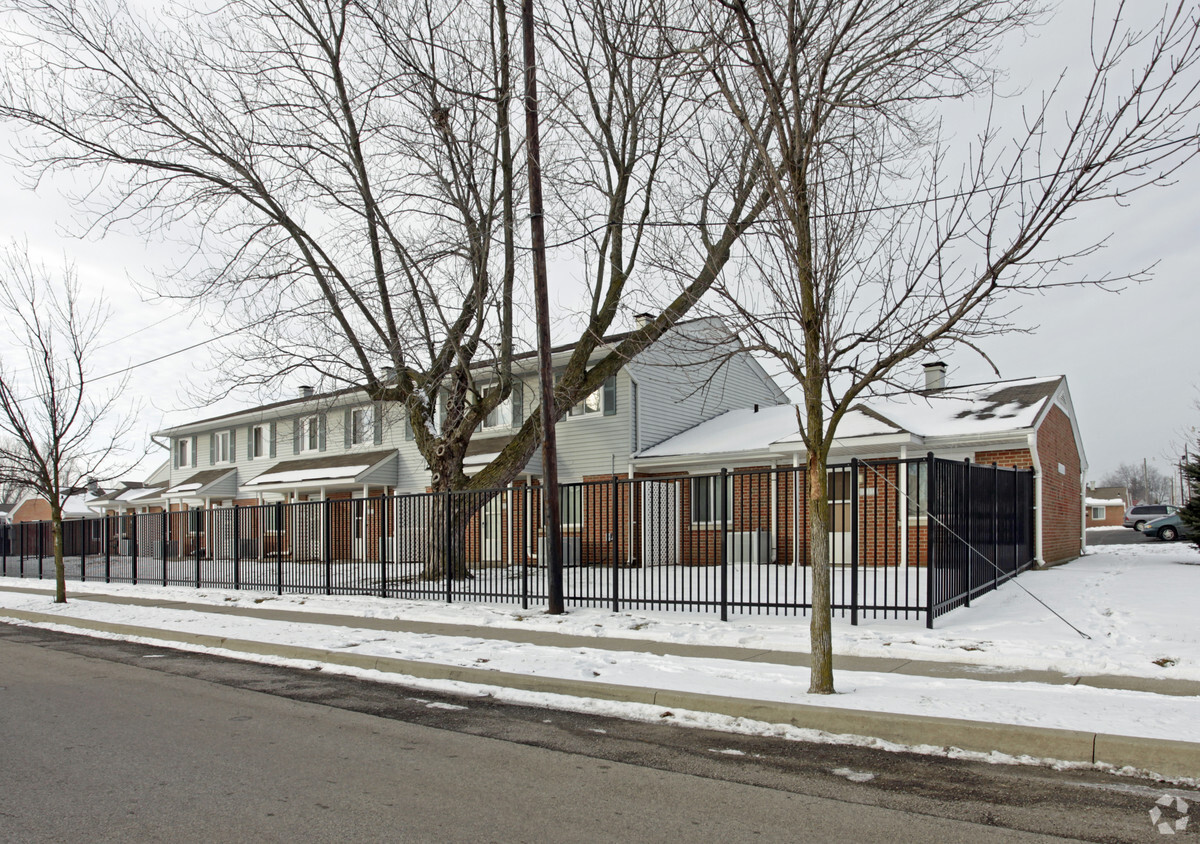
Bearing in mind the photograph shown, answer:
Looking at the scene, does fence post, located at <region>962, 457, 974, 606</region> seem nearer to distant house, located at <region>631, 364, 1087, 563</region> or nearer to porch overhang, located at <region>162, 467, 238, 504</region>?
distant house, located at <region>631, 364, 1087, 563</region>


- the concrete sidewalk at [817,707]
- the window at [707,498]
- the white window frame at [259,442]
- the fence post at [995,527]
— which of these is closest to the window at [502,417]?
the window at [707,498]

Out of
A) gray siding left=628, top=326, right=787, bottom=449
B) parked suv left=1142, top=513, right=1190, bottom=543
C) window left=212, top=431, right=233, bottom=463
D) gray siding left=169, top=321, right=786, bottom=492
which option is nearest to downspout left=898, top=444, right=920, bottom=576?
gray siding left=169, top=321, right=786, bottom=492

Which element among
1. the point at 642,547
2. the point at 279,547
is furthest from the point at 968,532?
the point at 279,547

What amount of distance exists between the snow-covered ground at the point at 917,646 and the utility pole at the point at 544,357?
888mm

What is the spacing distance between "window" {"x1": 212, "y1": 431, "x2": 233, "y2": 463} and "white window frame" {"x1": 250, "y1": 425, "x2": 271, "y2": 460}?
Answer: 7.44 feet

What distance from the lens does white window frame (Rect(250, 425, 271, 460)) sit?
37.6m

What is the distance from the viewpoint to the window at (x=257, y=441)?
124 ft

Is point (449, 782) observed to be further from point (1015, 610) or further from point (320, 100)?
point (320, 100)

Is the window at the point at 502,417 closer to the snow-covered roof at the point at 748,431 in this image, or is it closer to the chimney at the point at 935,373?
the snow-covered roof at the point at 748,431

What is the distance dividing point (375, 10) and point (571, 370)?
27.2 feet

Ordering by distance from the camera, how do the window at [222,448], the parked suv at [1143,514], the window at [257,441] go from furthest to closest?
the parked suv at [1143,514] < the window at [222,448] < the window at [257,441]

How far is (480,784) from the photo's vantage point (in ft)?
17.6

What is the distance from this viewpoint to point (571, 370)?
19.2m

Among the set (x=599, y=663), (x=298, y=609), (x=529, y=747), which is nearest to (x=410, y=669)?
(x=599, y=663)
